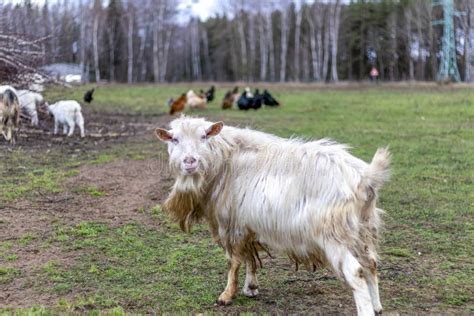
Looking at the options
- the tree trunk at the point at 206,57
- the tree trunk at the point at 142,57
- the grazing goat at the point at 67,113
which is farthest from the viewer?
the tree trunk at the point at 206,57

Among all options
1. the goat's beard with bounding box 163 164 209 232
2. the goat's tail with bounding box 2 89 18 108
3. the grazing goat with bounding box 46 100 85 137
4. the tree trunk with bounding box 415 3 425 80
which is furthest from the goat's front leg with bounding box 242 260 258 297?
the tree trunk with bounding box 415 3 425 80

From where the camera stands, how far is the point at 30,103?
1477cm

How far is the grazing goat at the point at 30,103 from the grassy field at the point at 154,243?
2471mm

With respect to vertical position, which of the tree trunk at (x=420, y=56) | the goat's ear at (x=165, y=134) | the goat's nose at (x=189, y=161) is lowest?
the goat's nose at (x=189, y=161)

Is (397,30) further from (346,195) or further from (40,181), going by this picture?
(346,195)

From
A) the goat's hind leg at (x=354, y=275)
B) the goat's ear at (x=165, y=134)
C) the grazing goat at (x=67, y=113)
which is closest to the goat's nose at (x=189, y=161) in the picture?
the goat's ear at (x=165, y=134)

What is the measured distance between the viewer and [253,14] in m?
55.2

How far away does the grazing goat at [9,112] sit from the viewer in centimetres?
1216

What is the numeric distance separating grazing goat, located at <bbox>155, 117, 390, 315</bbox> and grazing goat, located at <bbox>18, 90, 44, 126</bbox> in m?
10.8

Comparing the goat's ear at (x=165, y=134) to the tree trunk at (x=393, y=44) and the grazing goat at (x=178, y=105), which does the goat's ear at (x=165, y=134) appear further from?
the tree trunk at (x=393, y=44)

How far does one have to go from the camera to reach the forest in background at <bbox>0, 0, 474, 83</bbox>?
1927 inches

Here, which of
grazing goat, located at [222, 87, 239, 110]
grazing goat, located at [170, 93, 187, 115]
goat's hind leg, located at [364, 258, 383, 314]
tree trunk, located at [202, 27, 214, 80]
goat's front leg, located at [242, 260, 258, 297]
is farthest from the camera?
tree trunk, located at [202, 27, 214, 80]

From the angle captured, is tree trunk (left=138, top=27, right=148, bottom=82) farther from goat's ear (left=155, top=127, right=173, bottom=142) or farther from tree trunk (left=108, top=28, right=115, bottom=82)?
goat's ear (left=155, top=127, right=173, bottom=142)

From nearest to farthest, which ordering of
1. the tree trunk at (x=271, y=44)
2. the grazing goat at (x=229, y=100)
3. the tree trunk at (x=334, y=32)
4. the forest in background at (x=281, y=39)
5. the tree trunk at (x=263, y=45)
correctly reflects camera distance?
1. the grazing goat at (x=229, y=100)
2. the tree trunk at (x=334, y=32)
3. the forest in background at (x=281, y=39)
4. the tree trunk at (x=263, y=45)
5. the tree trunk at (x=271, y=44)
